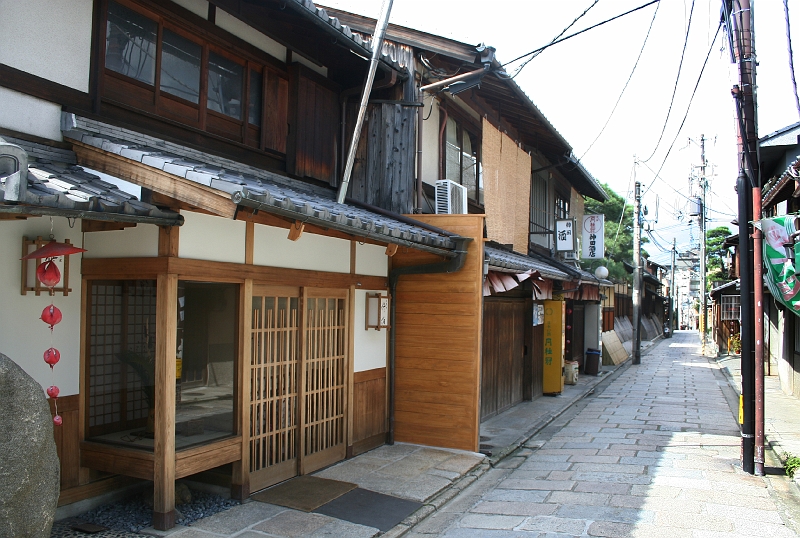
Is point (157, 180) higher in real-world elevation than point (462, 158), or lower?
lower

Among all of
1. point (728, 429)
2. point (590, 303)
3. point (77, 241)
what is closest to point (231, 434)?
point (77, 241)

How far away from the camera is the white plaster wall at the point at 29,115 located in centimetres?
595

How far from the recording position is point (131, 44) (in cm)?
738

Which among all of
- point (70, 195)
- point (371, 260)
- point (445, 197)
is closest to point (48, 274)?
point (70, 195)

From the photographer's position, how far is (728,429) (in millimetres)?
12906

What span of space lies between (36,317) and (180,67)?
383cm

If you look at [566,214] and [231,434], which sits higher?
[566,214]

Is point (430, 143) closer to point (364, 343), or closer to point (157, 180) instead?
point (364, 343)

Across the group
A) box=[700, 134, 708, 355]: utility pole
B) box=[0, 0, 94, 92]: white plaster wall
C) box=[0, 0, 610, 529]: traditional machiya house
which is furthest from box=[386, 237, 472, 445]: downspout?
box=[700, 134, 708, 355]: utility pole

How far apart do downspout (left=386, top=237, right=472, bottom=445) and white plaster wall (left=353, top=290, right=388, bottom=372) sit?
20 centimetres

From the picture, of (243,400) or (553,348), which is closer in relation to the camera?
(243,400)

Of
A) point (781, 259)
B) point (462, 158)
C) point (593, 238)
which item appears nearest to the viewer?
point (781, 259)

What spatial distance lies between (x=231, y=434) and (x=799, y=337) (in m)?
16.0

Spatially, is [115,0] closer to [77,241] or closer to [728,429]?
[77,241]
